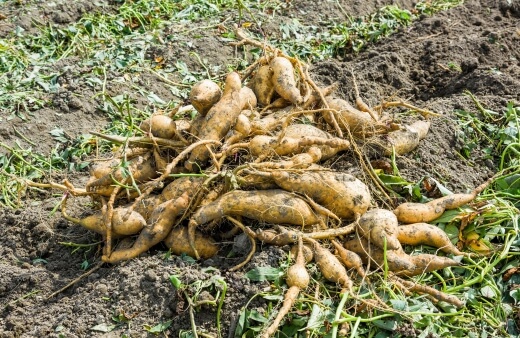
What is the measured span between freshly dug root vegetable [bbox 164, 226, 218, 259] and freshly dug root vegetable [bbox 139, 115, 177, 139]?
59 cm

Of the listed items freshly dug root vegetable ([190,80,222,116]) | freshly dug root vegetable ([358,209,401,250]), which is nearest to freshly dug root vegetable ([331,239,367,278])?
freshly dug root vegetable ([358,209,401,250])

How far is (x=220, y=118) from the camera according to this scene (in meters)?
3.41

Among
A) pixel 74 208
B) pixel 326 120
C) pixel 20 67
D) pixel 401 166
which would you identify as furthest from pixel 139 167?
pixel 20 67

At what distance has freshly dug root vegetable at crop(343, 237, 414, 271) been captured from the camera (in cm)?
301

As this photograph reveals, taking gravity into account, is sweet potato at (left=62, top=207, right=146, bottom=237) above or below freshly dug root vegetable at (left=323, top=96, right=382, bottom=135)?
below

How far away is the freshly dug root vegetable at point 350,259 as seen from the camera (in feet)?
9.88

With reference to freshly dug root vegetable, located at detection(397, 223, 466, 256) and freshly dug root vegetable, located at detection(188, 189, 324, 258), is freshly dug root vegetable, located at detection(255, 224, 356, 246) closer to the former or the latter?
freshly dug root vegetable, located at detection(188, 189, 324, 258)

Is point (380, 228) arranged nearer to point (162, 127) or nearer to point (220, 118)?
point (220, 118)

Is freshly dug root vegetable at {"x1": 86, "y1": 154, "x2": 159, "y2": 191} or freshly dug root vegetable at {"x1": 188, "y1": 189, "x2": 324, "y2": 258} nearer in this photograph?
freshly dug root vegetable at {"x1": 188, "y1": 189, "x2": 324, "y2": 258}

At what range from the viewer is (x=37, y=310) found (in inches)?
Result: 124

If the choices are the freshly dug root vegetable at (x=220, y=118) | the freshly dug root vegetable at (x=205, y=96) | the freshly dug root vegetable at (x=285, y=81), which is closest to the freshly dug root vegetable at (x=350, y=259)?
the freshly dug root vegetable at (x=220, y=118)

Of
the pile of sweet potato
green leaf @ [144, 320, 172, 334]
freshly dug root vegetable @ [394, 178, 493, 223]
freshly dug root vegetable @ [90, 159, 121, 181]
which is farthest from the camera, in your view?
freshly dug root vegetable @ [90, 159, 121, 181]

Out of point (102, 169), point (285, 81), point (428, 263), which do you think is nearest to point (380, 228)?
point (428, 263)

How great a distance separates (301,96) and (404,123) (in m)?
0.78
